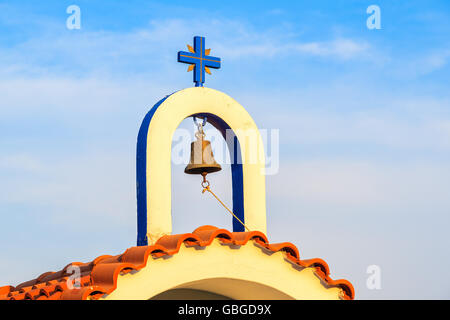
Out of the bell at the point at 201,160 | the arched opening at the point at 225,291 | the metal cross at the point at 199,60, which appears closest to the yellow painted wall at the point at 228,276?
the arched opening at the point at 225,291

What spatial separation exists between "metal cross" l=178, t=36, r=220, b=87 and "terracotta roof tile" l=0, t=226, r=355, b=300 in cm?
236

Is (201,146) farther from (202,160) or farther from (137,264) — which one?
(137,264)

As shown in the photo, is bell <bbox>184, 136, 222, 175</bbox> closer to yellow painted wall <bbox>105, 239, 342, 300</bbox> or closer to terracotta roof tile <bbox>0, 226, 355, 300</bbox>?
terracotta roof tile <bbox>0, 226, 355, 300</bbox>

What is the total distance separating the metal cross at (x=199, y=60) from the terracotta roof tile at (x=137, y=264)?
2362mm

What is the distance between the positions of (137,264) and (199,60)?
3566 millimetres

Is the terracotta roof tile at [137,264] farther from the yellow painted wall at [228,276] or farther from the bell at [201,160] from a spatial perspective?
the bell at [201,160]

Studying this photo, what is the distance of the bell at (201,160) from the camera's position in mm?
9531

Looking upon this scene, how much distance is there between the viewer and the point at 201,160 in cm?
955

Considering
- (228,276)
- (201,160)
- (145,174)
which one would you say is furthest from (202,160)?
(228,276)
